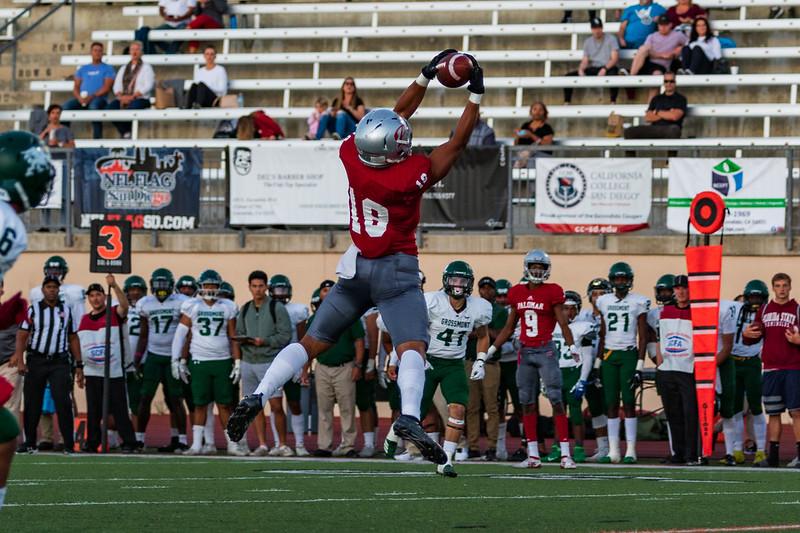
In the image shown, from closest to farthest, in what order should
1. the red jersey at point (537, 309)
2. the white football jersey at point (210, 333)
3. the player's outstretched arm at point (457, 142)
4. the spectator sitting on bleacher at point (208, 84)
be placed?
the player's outstretched arm at point (457, 142) → the red jersey at point (537, 309) → the white football jersey at point (210, 333) → the spectator sitting on bleacher at point (208, 84)

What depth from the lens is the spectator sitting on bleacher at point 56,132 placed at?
21.1 meters

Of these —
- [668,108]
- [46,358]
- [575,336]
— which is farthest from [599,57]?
[46,358]

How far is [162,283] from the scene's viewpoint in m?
16.4

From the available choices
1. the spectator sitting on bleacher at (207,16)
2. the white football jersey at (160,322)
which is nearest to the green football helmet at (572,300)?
the white football jersey at (160,322)

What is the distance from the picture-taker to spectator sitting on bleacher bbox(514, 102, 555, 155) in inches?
776

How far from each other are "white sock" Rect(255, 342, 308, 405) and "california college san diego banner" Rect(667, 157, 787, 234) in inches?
408

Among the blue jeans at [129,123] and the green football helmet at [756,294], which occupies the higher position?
the blue jeans at [129,123]

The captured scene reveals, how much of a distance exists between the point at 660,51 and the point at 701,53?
61 centimetres

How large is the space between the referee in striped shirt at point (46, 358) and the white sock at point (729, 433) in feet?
21.0

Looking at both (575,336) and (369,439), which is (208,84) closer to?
(369,439)

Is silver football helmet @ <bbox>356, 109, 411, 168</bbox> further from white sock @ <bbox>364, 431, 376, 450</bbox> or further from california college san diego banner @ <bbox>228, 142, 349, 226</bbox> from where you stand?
california college san diego banner @ <bbox>228, 142, 349, 226</bbox>

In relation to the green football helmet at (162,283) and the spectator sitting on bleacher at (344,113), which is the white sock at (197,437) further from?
the spectator sitting on bleacher at (344,113)

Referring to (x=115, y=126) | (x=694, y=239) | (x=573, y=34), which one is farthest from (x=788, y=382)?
(x=115, y=126)

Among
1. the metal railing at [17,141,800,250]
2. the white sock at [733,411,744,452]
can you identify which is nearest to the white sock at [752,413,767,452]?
the white sock at [733,411,744,452]
